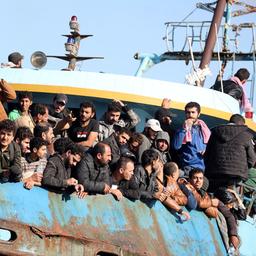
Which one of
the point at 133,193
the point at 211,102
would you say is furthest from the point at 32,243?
the point at 211,102

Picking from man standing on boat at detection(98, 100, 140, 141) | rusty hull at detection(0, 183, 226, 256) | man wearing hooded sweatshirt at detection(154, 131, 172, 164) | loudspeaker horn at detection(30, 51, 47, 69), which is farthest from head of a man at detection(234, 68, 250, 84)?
rusty hull at detection(0, 183, 226, 256)

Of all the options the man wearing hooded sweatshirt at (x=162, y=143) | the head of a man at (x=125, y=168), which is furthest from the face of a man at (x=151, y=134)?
the head of a man at (x=125, y=168)

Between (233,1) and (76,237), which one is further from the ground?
(233,1)

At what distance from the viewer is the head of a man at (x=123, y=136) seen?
44.1 ft

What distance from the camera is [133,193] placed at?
41.0 feet

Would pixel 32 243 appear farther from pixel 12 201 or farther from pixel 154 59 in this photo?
pixel 154 59

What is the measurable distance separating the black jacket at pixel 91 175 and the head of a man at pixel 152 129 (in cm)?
205

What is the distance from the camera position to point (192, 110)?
14.6 m

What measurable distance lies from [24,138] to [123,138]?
1908 millimetres

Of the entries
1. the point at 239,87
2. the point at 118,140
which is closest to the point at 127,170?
the point at 118,140

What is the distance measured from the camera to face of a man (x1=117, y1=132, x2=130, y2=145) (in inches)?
529

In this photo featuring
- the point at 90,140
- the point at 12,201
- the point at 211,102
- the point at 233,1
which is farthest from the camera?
the point at 233,1

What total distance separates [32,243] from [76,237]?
0.55 m

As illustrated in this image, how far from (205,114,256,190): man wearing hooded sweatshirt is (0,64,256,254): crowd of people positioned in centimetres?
1
